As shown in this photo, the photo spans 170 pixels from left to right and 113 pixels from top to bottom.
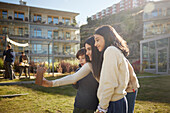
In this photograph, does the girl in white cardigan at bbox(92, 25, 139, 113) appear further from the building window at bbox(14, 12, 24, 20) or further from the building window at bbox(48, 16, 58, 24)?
the building window at bbox(48, 16, 58, 24)

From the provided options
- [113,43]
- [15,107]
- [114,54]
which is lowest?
[15,107]

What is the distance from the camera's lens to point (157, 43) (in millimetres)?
15031

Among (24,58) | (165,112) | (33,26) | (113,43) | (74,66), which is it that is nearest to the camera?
(113,43)

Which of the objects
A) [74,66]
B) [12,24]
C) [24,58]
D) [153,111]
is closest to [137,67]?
[74,66]

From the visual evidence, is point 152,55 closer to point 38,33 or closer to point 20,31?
point 38,33

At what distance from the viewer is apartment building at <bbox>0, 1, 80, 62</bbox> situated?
2517 centimetres

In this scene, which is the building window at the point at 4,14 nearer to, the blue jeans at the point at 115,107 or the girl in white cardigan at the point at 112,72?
the girl in white cardigan at the point at 112,72

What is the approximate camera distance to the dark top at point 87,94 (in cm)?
184

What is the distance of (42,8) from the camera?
89.6ft

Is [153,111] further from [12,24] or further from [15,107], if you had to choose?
[12,24]

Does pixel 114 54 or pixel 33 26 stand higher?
pixel 33 26

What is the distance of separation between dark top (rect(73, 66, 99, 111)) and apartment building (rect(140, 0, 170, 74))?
14.1 m

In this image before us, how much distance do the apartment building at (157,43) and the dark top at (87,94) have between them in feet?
46.3

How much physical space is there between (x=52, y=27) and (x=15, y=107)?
83.2ft
